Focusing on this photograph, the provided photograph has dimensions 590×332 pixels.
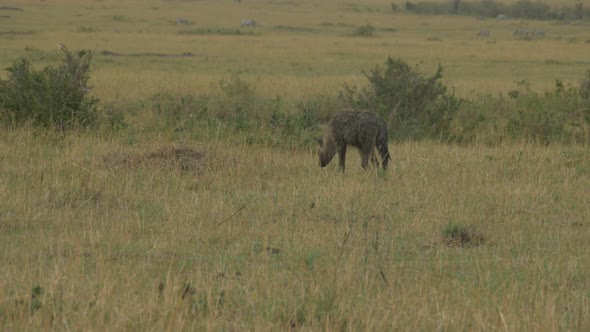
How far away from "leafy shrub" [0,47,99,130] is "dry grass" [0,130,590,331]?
168cm

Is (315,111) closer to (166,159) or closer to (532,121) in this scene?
(532,121)

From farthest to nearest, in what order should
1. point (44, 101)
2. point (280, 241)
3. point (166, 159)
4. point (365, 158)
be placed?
1. point (44, 101)
2. point (365, 158)
3. point (166, 159)
4. point (280, 241)

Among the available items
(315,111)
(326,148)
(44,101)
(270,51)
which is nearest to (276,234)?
(326,148)

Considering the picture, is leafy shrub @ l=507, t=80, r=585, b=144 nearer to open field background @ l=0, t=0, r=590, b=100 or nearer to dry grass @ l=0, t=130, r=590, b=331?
dry grass @ l=0, t=130, r=590, b=331

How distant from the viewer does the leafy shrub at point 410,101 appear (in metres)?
15.8

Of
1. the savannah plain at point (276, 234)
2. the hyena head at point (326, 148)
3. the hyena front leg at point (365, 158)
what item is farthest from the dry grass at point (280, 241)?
the hyena head at point (326, 148)

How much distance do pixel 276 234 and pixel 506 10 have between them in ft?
314

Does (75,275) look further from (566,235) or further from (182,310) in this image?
(566,235)

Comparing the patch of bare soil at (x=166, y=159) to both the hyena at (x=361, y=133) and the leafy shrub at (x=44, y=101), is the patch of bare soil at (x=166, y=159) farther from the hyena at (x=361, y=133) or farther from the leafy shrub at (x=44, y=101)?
the leafy shrub at (x=44, y=101)

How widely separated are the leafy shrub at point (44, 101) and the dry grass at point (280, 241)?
1.68 meters

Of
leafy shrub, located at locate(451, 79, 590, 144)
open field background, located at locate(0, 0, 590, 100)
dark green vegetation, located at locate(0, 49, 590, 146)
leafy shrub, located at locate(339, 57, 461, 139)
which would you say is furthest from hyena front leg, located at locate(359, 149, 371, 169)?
open field background, located at locate(0, 0, 590, 100)

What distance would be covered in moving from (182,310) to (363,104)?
1201 centimetres

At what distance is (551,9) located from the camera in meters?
99.5

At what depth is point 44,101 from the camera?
1335 cm
